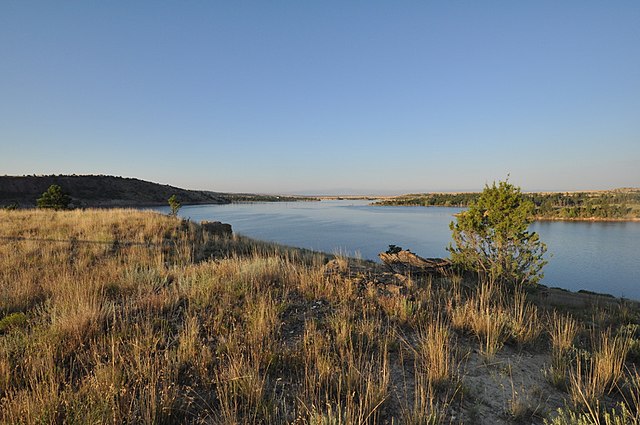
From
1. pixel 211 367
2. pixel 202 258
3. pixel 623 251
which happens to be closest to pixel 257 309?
pixel 211 367

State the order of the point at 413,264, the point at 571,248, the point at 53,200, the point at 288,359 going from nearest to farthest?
the point at 288,359 → the point at 413,264 → the point at 53,200 → the point at 571,248

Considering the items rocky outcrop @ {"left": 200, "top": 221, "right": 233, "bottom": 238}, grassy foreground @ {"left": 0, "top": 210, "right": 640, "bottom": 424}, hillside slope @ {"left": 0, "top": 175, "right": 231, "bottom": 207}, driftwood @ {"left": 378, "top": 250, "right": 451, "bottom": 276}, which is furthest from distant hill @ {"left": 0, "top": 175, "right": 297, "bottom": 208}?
grassy foreground @ {"left": 0, "top": 210, "right": 640, "bottom": 424}

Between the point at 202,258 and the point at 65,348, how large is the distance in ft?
24.7

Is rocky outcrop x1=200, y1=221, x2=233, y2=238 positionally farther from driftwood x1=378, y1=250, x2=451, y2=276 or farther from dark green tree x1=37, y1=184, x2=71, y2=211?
dark green tree x1=37, y1=184, x2=71, y2=211

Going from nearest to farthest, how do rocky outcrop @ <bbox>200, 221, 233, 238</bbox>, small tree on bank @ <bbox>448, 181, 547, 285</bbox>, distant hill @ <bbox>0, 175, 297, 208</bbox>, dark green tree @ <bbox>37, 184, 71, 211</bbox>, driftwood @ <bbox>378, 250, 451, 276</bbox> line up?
small tree on bank @ <bbox>448, 181, 547, 285</bbox>
driftwood @ <bbox>378, 250, 451, 276</bbox>
rocky outcrop @ <bbox>200, 221, 233, 238</bbox>
dark green tree @ <bbox>37, 184, 71, 211</bbox>
distant hill @ <bbox>0, 175, 297, 208</bbox>

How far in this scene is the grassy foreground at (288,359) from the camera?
2.50m

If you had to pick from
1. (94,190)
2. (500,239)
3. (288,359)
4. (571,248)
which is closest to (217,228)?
(500,239)

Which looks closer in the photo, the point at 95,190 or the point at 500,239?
the point at 500,239

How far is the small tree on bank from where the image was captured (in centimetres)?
1094

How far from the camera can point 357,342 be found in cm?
376

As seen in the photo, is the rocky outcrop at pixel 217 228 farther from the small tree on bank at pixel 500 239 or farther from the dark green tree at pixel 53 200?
the dark green tree at pixel 53 200

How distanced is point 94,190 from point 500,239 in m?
110

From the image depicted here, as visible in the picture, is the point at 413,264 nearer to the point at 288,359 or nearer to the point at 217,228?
the point at 288,359

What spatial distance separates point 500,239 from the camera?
11.1m
